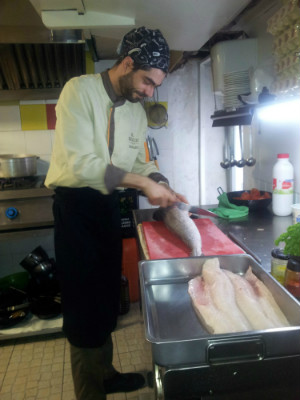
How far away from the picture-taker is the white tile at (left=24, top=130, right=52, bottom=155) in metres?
2.75

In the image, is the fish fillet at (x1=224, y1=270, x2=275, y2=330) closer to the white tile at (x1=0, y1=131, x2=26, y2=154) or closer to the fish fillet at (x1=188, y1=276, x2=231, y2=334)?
the fish fillet at (x1=188, y1=276, x2=231, y2=334)

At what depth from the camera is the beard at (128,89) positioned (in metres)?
1.41

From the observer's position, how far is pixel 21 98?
2.59 m

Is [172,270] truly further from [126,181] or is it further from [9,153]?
[9,153]

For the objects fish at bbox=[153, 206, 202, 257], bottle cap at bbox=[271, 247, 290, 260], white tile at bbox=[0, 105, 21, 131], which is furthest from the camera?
white tile at bbox=[0, 105, 21, 131]

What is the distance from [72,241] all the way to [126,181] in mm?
386

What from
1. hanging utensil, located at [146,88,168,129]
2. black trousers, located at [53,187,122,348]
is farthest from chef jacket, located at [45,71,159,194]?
hanging utensil, located at [146,88,168,129]

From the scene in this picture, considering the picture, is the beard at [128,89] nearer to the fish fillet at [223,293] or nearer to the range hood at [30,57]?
the fish fillet at [223,293]

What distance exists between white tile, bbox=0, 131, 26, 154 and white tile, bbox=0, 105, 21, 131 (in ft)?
0.15

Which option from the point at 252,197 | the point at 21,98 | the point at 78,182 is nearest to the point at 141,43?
the point at 78,182

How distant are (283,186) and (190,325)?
1221 mm

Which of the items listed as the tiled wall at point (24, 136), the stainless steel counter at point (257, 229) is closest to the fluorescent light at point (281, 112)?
the stainless steel counter at point (257, 229)

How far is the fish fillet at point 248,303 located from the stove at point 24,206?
5.05ft

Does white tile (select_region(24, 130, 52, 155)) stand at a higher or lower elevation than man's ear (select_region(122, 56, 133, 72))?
lower
